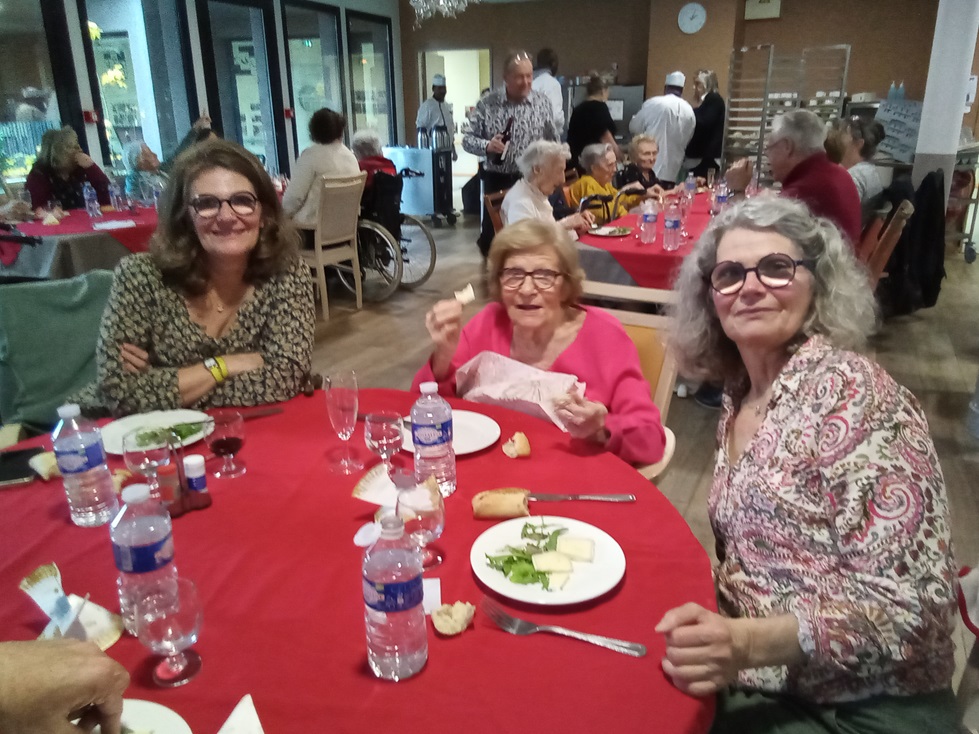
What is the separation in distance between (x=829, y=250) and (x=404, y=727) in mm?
1042

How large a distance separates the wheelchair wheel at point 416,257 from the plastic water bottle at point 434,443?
4.79m

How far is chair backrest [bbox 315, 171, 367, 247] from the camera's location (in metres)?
5.08

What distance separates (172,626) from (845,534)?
94cm

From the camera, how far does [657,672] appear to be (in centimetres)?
88

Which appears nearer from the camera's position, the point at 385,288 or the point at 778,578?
the point at 778,578

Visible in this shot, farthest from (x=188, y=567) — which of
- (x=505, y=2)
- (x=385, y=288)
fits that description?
(x=505, y=2)

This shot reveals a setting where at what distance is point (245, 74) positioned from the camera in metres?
8.41

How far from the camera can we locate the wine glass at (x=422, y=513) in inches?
45.1

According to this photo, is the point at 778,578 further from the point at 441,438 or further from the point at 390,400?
the point at 390,400

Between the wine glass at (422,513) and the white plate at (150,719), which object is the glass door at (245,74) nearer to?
the wine glass at (422,513)

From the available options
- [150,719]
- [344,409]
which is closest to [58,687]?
[150,719]

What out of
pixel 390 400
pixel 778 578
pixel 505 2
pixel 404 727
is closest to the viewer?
pixel 404 727

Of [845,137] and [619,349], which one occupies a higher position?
[845,137]

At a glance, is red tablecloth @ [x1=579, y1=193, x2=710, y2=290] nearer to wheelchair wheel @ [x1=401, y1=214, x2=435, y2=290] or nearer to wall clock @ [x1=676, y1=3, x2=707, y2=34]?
wheelchair wheel @ [x1=401, y1=214, x2=435, y2=290]
